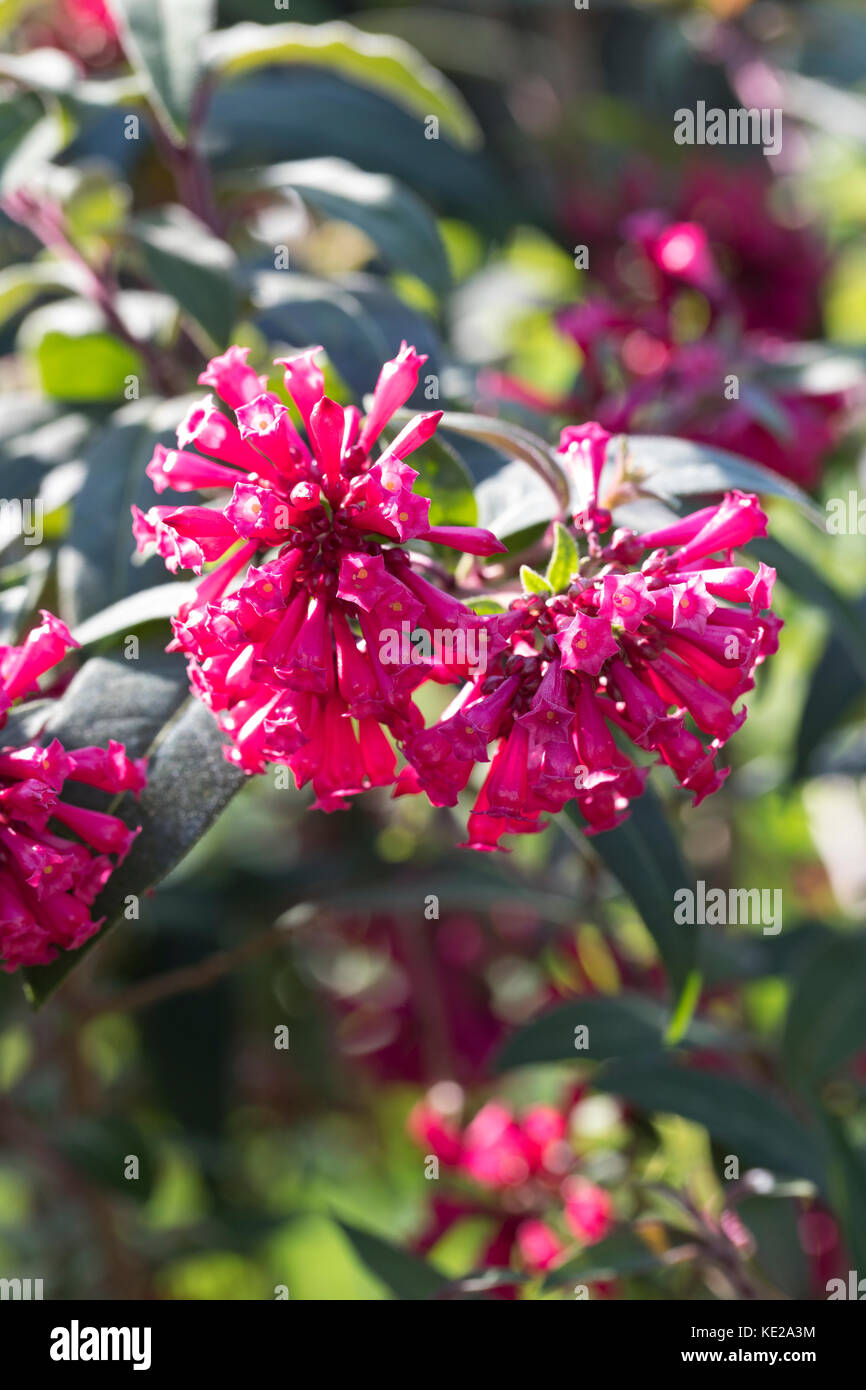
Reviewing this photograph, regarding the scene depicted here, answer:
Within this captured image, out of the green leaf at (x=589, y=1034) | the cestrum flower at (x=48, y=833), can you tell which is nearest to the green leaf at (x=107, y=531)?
the cestrum flower at (x=48, y=833)

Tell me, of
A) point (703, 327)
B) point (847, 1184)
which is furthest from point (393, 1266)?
point (703, 327)

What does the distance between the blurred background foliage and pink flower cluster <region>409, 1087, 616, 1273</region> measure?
0.8 inches

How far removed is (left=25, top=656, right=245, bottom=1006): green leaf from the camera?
A: 1.16 m

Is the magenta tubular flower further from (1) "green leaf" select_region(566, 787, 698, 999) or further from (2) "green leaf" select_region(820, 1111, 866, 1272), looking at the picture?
(2) "green leaf" select_region(820, 1111, 866, 1272)

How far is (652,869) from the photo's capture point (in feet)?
4.48

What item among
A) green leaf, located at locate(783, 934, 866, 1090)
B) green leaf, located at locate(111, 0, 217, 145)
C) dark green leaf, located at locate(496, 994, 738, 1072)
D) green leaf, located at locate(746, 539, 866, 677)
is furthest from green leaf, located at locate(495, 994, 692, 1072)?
green leaf, located at locate(111, 0, 217, 145)

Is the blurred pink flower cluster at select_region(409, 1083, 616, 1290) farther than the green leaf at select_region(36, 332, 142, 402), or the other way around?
the blurred pink flower cluster at select_region(409, 1083, 616, 1290)

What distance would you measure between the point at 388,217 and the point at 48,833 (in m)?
0.94

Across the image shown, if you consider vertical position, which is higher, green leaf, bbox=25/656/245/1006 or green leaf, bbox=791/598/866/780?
green leaf, bbox=791/598/866/780

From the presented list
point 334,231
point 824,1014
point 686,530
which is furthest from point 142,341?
point 824,1014

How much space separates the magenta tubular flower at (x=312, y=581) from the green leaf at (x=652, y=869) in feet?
1.09

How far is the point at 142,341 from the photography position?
1809 millimetres

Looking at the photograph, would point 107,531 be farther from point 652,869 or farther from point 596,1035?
point 596,1035

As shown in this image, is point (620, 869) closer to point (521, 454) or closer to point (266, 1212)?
point (521, 454)
